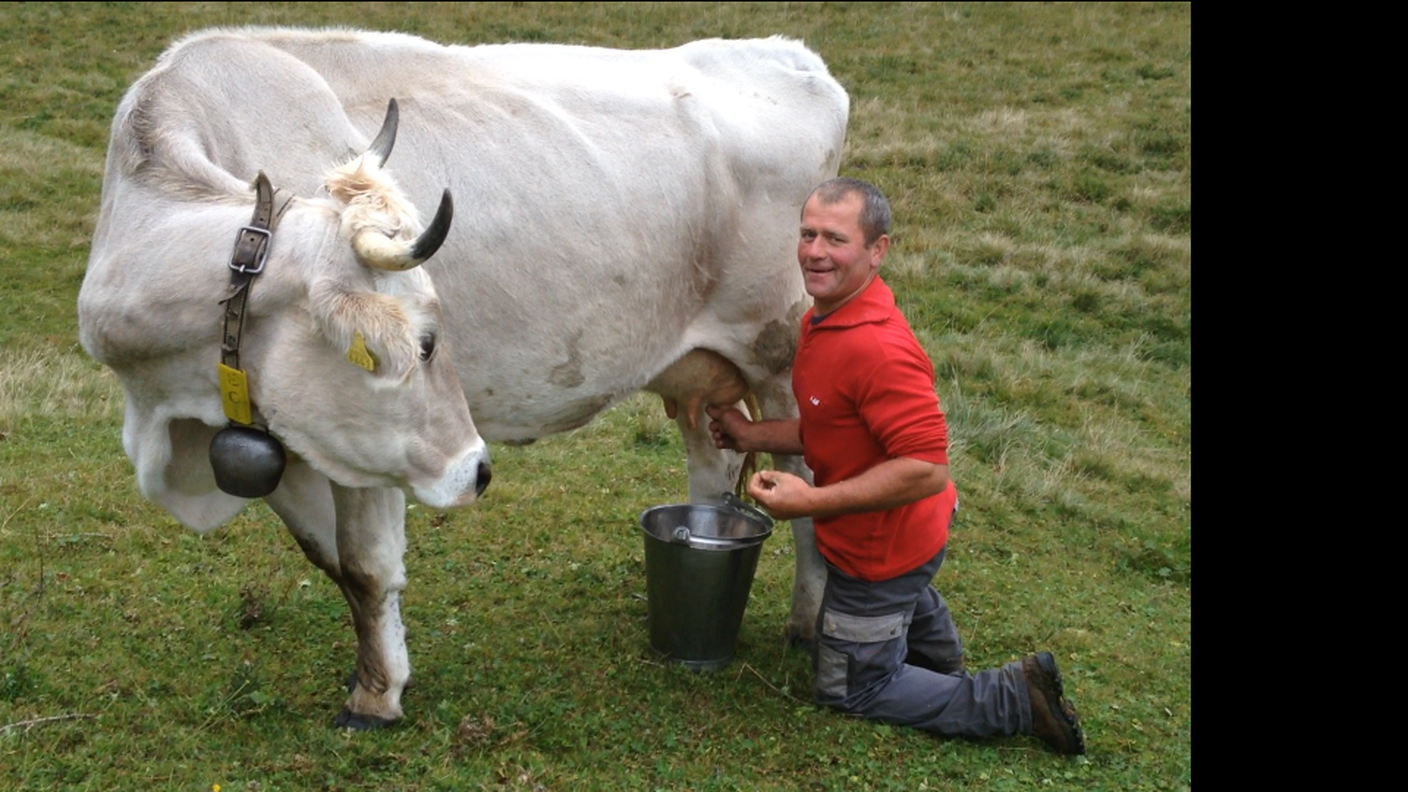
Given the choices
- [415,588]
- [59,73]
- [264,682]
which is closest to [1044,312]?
[415,588]

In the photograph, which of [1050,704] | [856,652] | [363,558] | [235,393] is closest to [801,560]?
[856,652]

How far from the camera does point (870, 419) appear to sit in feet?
14.1

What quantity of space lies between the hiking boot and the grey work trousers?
0.10ft

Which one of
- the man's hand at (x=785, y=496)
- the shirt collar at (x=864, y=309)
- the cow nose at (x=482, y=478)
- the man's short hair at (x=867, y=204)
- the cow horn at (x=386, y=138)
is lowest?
the man's hand at (x=785, y=496)

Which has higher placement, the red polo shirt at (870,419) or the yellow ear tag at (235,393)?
the yellow ear tag at (235,393)

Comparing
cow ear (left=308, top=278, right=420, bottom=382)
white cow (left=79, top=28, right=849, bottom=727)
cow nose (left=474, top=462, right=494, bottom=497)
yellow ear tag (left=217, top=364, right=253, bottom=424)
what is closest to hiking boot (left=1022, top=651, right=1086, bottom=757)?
white cow (left=79, top=28, right=849, bottom=727)

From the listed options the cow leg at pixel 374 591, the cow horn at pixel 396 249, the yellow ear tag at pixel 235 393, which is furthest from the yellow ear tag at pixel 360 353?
the cow leg at pixel 374 591

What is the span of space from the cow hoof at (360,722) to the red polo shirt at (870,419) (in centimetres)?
164

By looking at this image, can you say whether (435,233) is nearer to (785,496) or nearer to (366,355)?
(366,355)

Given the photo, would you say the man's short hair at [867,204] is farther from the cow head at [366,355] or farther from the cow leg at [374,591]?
the cow leg at [374,591]

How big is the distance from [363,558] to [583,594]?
162 cm

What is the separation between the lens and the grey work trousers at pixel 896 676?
459 cm

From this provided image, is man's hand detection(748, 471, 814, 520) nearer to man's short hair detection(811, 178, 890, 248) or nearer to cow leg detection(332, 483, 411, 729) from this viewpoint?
man's short hair detection(811, 178, 890, 248)
